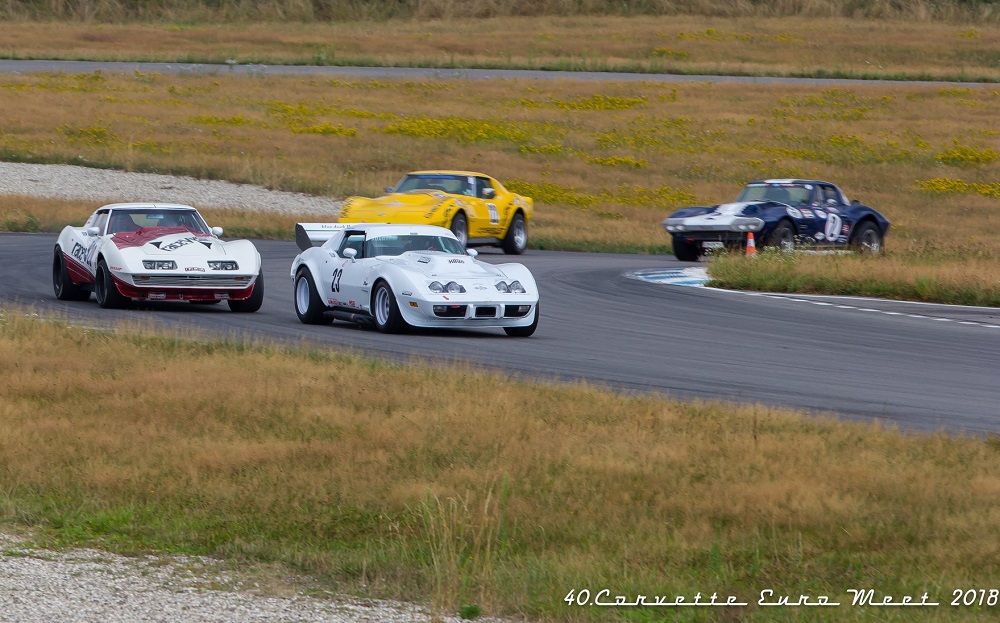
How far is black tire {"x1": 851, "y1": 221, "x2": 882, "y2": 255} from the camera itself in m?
24.5

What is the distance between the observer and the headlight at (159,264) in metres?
15.4

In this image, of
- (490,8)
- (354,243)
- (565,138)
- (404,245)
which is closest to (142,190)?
(565,138)

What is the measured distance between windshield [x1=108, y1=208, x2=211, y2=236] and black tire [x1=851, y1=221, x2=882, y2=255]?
498 inches

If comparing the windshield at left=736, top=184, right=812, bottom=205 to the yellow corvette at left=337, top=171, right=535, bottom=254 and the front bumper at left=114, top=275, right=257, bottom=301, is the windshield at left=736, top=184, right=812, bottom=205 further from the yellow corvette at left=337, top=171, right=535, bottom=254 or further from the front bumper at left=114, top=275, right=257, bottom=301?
the front bumper at left=114, top=275, right=257, bottom=301

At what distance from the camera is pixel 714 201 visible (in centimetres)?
3684

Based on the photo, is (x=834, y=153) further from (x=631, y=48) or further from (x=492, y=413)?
(x=492, y=413)

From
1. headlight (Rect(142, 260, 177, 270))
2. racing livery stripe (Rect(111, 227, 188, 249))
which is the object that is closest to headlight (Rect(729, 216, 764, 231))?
racing livery stripe (Rect(111, 227, 188, 249))

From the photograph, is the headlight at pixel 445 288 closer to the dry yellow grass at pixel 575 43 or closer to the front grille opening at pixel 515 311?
the front grille opening at pixel 515 311

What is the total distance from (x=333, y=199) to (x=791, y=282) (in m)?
17.4

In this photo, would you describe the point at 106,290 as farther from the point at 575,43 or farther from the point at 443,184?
the point at 575,43

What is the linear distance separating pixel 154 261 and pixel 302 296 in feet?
5.64

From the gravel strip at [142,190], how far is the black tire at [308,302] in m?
17.2

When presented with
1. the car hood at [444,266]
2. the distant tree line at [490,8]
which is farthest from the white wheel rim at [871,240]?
the distant tree line at [490,8]

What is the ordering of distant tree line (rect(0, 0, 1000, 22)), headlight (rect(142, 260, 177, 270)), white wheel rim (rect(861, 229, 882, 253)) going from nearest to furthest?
1. headlight (rect(142, 260, 177, 270))
2. white wheel rim (rect(861, 229, 882, 253))
3. distant tree line (rect(0, 0, 1000, 22))
